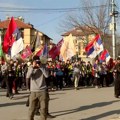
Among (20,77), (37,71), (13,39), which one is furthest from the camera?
(20,77)

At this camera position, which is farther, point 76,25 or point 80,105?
point 76,25

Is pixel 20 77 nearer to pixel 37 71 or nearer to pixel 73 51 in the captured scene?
pixel 73 51

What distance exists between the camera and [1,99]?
17109 millimetres

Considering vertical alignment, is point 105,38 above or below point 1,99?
above

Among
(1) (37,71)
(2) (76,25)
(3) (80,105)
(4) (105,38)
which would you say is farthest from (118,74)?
(2) (76,25)

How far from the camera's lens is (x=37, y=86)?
10.8m

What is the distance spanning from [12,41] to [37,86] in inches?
355

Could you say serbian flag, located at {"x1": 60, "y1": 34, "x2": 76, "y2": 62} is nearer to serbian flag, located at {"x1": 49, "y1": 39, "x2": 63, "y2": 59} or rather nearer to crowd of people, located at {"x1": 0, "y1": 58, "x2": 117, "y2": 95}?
serbian flag, located at {"x1": 49, "y1": 39, "x2": 63, "y2": 59}

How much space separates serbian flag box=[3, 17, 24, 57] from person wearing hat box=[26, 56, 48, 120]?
8.44 metres

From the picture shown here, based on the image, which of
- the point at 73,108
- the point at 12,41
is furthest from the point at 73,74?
the point at 73,108

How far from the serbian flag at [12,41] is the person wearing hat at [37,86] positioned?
8444mm

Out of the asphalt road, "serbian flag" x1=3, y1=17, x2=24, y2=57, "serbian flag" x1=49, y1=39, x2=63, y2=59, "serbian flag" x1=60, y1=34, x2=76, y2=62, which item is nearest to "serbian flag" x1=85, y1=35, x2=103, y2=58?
"serbian flag" x1=60, y1=34, x2=76, y2=62

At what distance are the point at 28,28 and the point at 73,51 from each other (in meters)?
76.8

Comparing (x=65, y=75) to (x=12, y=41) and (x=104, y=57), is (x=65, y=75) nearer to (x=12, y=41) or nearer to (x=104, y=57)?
(x=104, y=57)
